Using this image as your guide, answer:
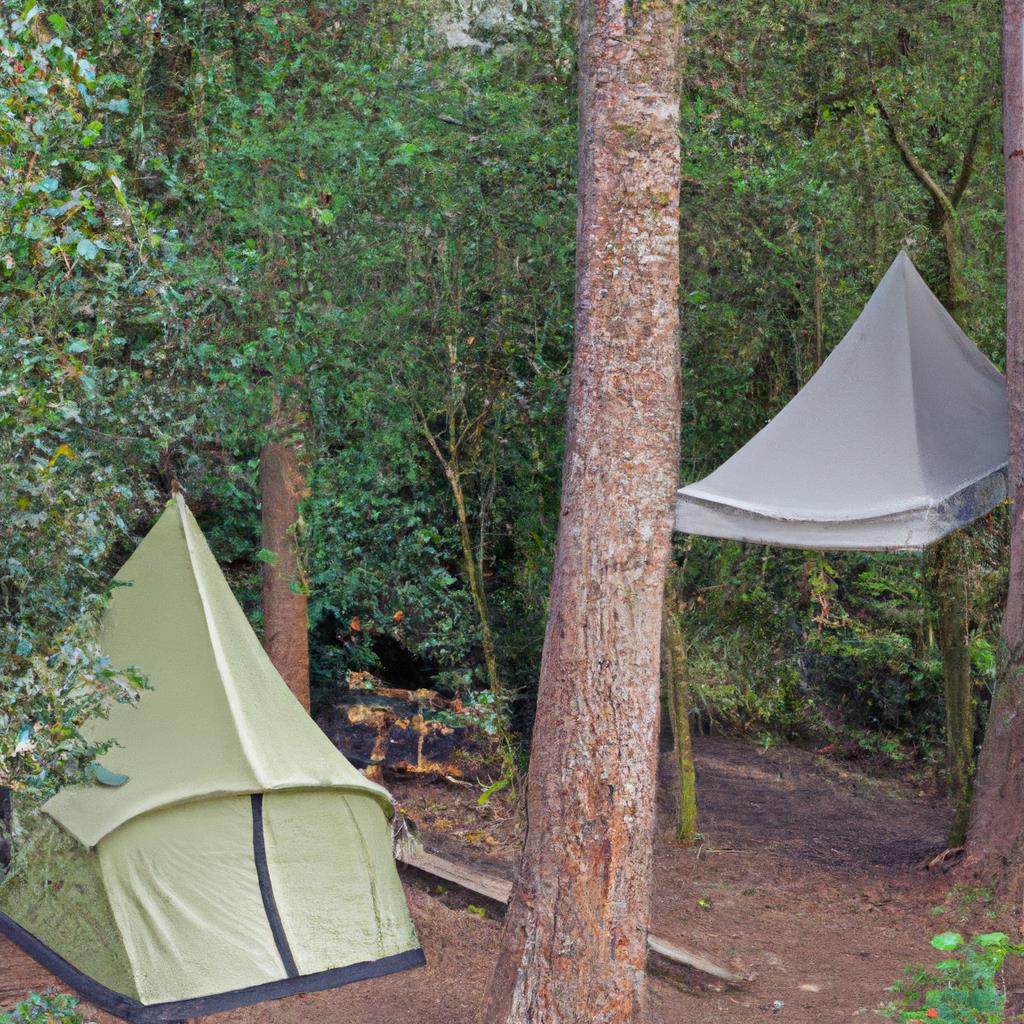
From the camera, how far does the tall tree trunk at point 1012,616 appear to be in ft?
15.9

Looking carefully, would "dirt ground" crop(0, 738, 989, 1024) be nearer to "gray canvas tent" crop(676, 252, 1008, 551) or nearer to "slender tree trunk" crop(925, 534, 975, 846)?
"slender tree trunk" crop(925, 534, 975, 846)

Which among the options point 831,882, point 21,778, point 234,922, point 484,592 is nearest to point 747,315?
point 484,592

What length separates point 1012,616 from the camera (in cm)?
499

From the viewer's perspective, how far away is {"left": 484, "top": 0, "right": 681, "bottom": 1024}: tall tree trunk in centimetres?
365

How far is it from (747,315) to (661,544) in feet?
8.92

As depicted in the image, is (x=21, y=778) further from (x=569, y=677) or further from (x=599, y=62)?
(x=599, y=62)

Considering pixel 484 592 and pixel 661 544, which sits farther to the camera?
pixel 484 592

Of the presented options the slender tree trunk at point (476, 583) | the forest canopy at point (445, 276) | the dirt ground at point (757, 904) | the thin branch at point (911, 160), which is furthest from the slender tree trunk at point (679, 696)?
the thin branch at point (911, 160)

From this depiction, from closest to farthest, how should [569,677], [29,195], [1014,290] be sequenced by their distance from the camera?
[29,195], [569,677], [1014,290]

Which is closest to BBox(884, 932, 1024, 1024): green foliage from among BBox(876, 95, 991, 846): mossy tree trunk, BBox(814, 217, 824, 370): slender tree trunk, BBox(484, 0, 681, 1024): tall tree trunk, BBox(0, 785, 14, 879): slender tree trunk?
BBox(484, 0, 681, 1024): tall tree trunk

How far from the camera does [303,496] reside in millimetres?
5840

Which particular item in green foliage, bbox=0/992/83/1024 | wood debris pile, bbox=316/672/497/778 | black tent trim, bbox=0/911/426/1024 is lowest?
black tent trim, bbox=0/911/426/1024

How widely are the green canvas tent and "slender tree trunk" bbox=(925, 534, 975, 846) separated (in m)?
2.95

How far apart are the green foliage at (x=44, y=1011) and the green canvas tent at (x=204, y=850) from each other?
0.33m
